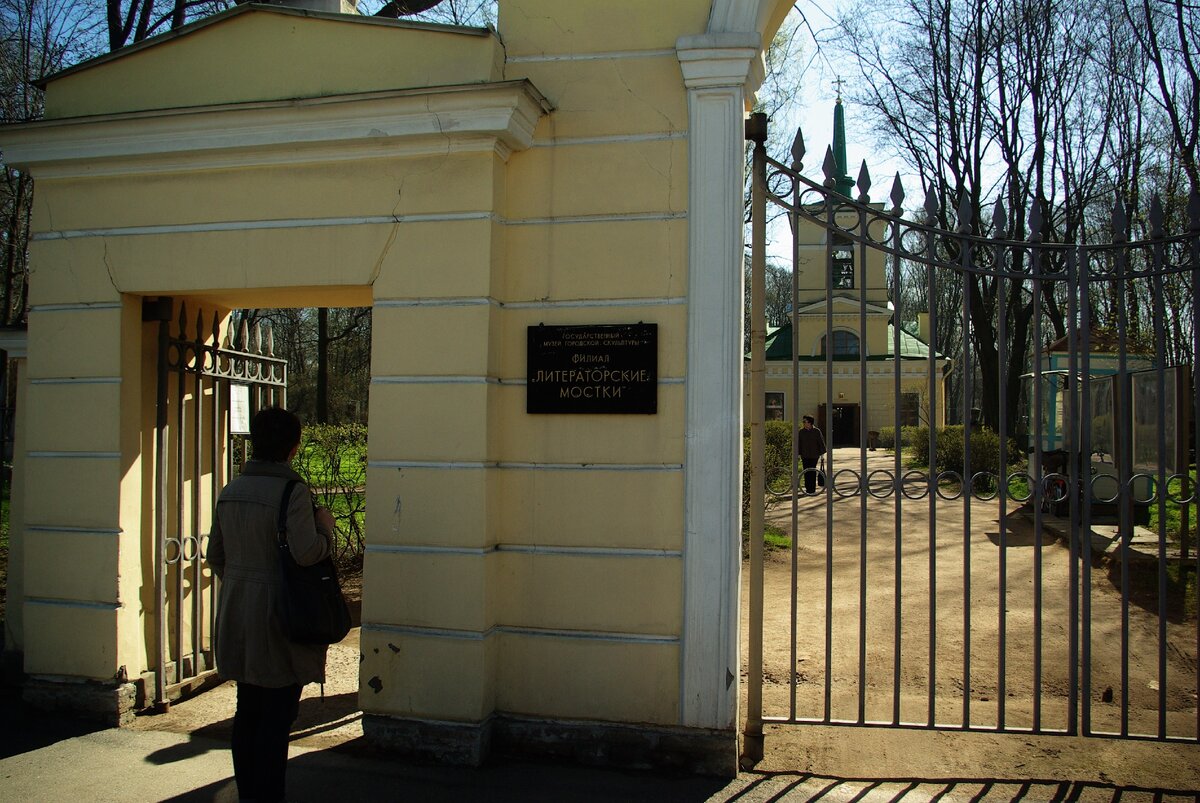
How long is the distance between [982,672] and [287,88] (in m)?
5.29

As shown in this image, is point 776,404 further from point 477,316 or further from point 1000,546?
point 477,316

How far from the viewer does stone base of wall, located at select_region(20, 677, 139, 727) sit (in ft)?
14.2

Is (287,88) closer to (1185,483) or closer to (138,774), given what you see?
(138,774)

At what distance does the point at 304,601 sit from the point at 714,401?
1.87 meters

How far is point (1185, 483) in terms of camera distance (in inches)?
156

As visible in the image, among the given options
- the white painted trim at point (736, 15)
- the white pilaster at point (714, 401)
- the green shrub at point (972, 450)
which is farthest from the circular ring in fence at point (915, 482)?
the green shrub at point (972, 450)

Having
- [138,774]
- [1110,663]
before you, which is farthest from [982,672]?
[138,774]

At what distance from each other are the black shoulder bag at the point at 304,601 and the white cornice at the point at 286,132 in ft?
5.72

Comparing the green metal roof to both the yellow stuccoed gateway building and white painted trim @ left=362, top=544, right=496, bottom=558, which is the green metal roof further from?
white painted trim @ left=362, top=544, right=496, bottom=558

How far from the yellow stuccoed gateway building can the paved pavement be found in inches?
6.9

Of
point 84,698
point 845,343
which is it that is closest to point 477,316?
point 84,698

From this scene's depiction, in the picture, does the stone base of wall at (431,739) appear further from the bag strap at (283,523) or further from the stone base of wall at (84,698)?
the stone base of wall at (84,698)

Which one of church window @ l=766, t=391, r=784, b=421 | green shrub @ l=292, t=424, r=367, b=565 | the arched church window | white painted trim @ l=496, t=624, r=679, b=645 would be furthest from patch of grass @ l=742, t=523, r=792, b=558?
church window @ l=766, t=391, r=784, b=421

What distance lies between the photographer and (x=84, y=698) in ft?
14.3
